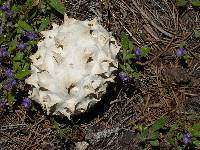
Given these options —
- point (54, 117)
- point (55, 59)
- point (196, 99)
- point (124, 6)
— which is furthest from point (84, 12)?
point (196, 99)

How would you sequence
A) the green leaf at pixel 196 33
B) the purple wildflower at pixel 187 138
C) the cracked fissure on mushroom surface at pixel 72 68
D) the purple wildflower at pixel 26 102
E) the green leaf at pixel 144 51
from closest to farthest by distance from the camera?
the cracked fissure on mushroom surface at pixel 72 68
the purple wildflower at pixel 187 138
the purple wildflower at pixel 26 102
the green leaf at pixel 144 51
the green leaf at pixel 196 33

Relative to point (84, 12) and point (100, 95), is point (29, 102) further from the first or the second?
point (84, 12)

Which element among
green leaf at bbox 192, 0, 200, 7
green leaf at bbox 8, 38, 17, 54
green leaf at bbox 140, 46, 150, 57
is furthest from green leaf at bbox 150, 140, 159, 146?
green leaf at bbox 8, 38, 17, 54

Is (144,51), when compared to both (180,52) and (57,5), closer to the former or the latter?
(180,52)

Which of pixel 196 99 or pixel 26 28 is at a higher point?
pixel 26 28

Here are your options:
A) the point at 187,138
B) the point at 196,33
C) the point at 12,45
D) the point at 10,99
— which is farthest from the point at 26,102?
the point at 196,33

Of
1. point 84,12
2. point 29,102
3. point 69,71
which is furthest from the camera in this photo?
point 84,12

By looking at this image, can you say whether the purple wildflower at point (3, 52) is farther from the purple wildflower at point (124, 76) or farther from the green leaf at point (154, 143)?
the green leaf at point (154, 143)

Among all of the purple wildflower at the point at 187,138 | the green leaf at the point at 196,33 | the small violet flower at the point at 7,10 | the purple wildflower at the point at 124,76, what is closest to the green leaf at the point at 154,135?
the purple wildflower at the point at 187,138

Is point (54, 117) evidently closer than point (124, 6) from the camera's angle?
Yes
